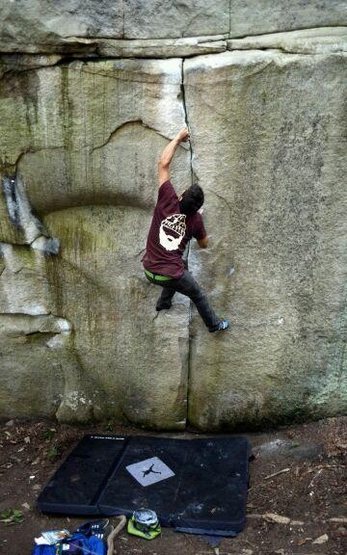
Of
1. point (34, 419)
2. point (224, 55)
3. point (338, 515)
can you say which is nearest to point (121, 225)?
point (224, 55)

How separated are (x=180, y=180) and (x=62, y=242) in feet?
3.64

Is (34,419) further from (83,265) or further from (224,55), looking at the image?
(224,55)

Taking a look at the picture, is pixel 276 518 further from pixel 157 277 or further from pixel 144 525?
pixel 157 277

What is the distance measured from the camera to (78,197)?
Answer: 4.50m

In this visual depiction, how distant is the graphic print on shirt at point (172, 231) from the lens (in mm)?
4117

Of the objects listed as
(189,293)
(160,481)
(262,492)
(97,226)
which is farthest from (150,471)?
(97,226)

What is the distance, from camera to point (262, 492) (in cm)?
423

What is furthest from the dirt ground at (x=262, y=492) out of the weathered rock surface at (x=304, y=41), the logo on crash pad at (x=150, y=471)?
the weathered rock surface at (x=304, y=41)

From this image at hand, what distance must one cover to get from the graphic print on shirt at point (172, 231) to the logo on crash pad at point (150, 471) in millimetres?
1700

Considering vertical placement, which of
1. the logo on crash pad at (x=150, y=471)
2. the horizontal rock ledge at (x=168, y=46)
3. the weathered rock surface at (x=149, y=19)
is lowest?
the logo on crash pad at (x=150, y=471)

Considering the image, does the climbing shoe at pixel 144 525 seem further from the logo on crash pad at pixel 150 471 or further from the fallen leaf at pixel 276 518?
the fallen leaf at pixel 276 518

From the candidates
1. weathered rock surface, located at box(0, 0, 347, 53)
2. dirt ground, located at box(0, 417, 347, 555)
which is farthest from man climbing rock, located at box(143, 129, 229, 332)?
dirt ground, located at box(0, 417, 347, 555)

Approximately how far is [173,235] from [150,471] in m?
1.83

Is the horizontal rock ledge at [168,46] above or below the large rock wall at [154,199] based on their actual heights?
above
